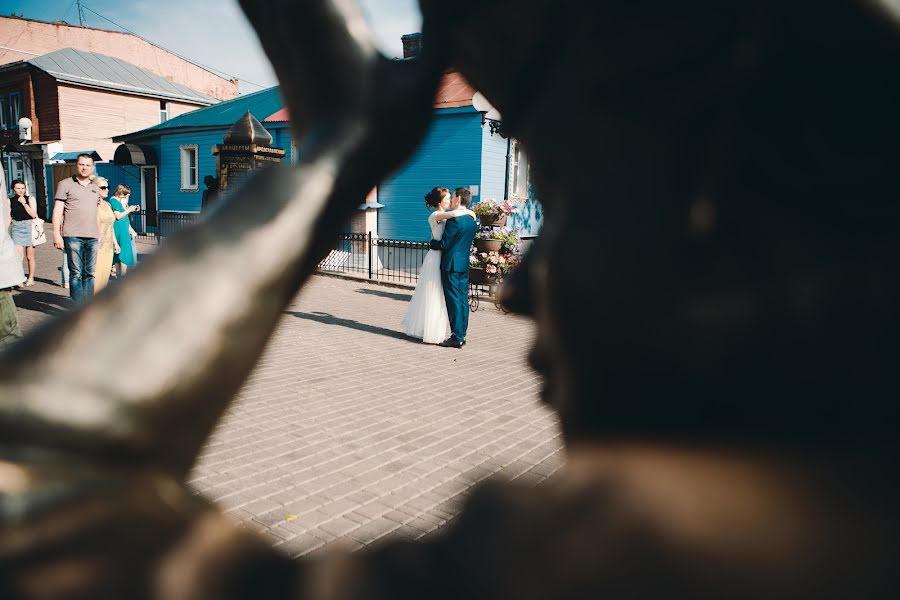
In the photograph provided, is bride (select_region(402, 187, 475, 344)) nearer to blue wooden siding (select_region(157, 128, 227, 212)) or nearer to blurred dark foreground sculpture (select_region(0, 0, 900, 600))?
blurred dark foreground sculpture (select_region(0, 0, 900, 600))

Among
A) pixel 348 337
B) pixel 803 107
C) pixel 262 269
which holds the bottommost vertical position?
pixel 348 337

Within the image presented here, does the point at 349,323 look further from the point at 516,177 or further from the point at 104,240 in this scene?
the point at 516,177

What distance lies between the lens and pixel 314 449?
4.54m

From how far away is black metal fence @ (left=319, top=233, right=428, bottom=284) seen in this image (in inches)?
619

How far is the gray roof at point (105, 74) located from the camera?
95.7 feet

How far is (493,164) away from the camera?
53.8 feet

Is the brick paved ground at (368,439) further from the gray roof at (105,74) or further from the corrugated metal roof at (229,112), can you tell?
the gray roof at (105,74)

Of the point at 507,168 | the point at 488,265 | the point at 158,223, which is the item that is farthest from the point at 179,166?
the point at 488,265

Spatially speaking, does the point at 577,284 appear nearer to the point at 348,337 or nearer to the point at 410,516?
the point at 410,516

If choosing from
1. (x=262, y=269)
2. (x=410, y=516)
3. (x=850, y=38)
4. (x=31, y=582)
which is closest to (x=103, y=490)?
(x=31, y=582)

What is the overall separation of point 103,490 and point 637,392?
0.52 m

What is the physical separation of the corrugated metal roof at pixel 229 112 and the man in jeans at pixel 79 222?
13377 mm

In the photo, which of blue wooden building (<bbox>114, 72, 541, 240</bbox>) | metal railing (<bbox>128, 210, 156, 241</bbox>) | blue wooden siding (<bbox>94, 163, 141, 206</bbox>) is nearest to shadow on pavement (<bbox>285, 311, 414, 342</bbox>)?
blue wooden building (<bbox>114, 72, 541, 240</bbox>)

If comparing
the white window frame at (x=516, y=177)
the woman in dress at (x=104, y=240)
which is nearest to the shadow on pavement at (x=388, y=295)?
the white window frame at (x=516, y=177)
